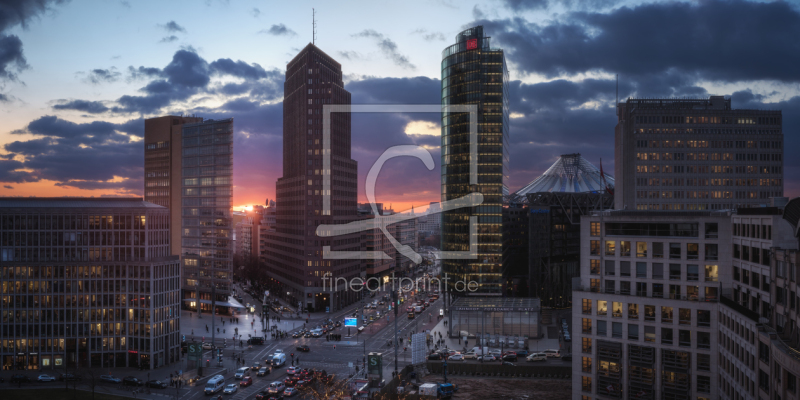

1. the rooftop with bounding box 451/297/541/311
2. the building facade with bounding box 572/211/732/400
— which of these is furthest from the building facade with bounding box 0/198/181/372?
the building facade with bounding box 572/211/732/400

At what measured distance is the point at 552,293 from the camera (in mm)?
144625

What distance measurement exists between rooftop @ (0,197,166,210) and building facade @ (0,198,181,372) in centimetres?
38

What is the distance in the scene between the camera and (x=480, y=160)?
139000 millimetres

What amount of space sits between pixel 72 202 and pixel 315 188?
2330 inches

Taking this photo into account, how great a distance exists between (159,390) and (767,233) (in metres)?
76.9

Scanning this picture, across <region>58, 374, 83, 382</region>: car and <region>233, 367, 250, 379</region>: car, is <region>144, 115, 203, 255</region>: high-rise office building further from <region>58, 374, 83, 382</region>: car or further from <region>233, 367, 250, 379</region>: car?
<region>233, 367, 250, 379</region>: car

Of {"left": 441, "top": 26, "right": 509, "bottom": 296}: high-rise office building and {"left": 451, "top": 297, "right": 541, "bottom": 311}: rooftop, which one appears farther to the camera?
{"left": 441, "top": 26, "right": 509, "bottom": 296}: high-rise office building

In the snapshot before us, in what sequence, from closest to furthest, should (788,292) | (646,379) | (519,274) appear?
1. (788,292)
2. (646,379)
3. (519,274)

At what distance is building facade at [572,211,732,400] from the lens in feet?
200

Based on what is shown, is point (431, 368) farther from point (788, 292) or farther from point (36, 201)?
point (36, 201)

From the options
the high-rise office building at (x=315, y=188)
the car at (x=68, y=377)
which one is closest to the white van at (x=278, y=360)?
the car at (x=68, y=377)

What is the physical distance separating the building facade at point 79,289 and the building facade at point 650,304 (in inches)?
2650

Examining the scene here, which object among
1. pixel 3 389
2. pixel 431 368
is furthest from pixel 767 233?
pixel 3 389

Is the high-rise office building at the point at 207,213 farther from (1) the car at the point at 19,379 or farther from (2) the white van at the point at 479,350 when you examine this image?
(2) the white van at the point at 479,350
